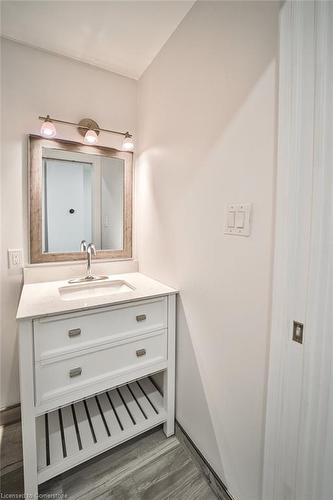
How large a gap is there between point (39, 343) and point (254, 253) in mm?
982

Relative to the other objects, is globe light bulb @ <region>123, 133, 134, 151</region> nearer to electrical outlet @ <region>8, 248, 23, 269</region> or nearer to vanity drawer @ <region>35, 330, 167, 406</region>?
electrical outlet @ <region>8, 248, 23, 269</region>

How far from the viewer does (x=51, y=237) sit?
5.31ft

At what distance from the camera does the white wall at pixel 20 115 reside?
1.45m

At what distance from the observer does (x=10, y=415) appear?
A: 153 centimetres

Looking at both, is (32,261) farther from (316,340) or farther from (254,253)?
(316,340)

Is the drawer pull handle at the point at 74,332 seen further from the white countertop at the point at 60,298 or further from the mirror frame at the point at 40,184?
the mirror frame at the point at 40,184

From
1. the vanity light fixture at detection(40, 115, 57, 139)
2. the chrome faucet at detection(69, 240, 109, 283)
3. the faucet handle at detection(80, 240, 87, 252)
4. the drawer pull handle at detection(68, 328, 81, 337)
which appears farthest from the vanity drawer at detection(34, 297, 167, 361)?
the vanity light fixture at detection(40, 115, 57, 139)

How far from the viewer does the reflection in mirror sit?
1.59 metres

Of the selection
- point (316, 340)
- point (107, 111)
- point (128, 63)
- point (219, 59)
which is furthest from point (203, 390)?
point (128, 63)

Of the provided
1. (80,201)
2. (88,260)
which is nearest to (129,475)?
(88,260)

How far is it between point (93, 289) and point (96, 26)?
5.05ft

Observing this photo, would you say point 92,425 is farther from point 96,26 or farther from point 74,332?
point 96,26

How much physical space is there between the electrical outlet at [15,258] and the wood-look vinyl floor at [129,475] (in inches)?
40.1

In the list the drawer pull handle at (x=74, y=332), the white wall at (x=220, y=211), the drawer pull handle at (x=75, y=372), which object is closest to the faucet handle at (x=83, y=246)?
the white wall at (x=220, y=211)
